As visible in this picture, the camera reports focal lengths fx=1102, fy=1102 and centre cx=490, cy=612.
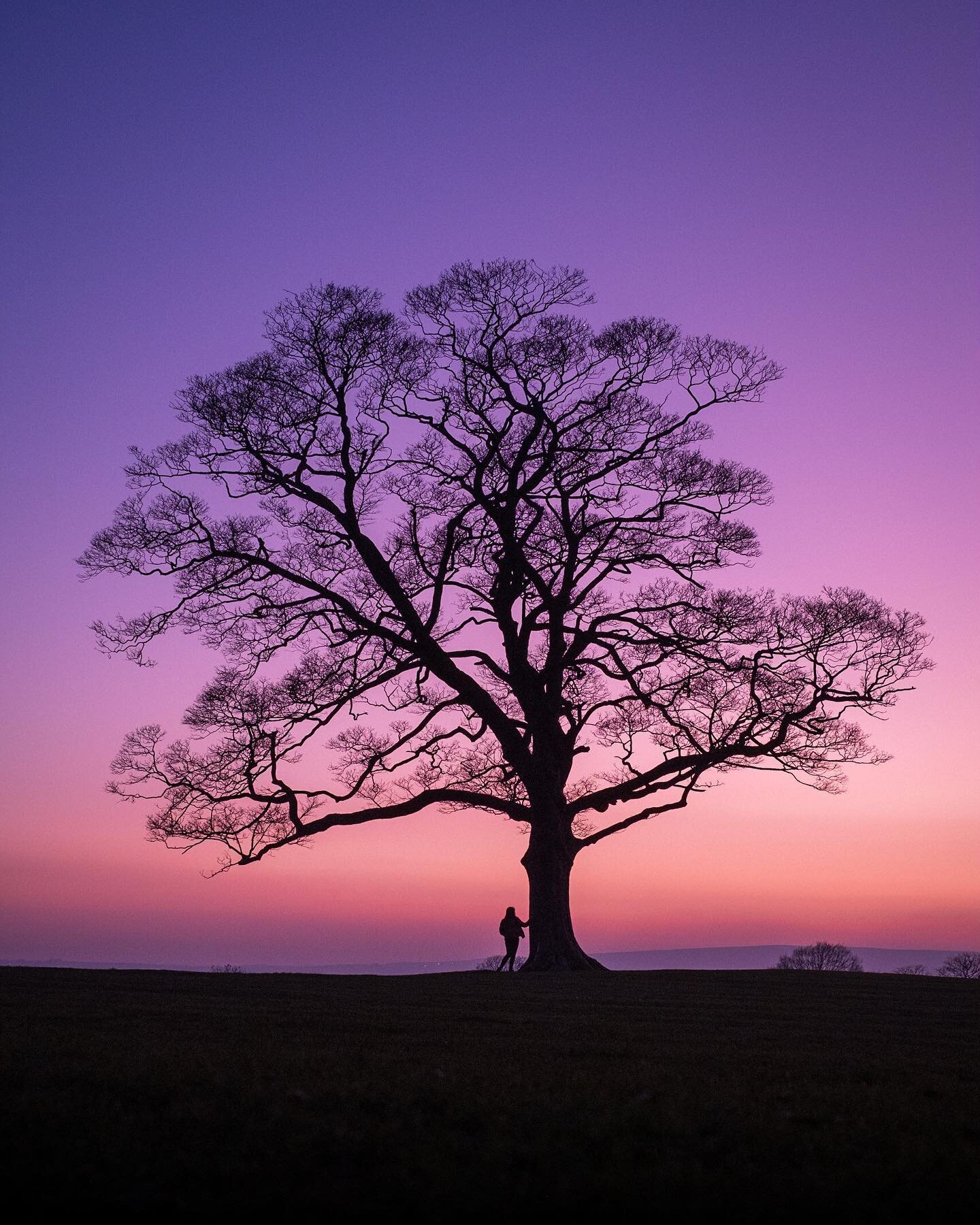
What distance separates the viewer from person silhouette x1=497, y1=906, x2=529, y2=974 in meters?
23.2

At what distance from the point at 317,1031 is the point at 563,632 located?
1455 centimetres

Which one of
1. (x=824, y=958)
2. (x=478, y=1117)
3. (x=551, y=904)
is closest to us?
(x=478, y=1117)

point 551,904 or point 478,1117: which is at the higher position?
point 551,904

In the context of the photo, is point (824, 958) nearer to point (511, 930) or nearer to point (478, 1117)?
point (511, 930)

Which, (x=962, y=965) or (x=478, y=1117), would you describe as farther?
(x=962, y=965)

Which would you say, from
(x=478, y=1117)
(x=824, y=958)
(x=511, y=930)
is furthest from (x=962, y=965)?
(x=478, y=1117)

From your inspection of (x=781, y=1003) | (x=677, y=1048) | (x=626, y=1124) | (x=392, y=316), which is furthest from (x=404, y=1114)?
(x=392, y=316)

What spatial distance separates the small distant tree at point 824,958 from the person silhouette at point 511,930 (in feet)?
89.2

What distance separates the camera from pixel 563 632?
2419cm

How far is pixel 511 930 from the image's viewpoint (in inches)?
915

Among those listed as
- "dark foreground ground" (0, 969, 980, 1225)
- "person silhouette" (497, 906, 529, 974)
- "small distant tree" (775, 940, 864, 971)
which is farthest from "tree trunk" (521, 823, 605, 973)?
"small distant tree" (775, 940, 864, 971)

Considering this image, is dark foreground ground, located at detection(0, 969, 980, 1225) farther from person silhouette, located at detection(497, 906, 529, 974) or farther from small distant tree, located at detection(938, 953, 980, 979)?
small distant tree, located at detection(938, 953, 980, 979)

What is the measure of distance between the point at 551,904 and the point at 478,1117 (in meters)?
16.3

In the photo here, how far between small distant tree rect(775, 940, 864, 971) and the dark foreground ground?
38043 millimetres
